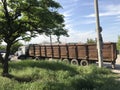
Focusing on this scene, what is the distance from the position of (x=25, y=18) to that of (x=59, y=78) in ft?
16.1

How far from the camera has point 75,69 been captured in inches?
798

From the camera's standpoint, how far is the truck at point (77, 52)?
82.5 feet

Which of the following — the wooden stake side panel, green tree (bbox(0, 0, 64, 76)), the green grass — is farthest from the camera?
the wooden stake side panel

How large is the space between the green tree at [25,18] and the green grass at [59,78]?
5.88ft

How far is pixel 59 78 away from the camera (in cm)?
1575

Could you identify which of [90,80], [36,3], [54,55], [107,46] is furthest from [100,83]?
[54,55]

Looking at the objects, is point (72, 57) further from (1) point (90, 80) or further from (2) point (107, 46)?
(1) point (90, 80)

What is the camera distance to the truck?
82.5 feet

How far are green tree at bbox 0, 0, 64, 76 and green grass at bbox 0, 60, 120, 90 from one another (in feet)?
5.88

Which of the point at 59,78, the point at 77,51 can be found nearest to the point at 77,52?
the point at 77,51

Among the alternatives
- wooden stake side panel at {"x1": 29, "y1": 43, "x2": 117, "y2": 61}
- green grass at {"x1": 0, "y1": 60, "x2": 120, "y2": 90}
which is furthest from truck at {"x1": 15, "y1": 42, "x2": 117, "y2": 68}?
green grass at {"x1": 0, "y1": 60, "x2": 120, "y2": 90}

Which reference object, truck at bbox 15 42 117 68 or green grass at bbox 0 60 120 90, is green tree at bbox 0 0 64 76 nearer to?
green grass at bbox 0 60 120 90

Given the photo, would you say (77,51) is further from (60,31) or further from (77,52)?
(60,31)

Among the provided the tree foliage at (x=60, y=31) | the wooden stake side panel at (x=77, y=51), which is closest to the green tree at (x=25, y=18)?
the tree foliage at (x=60, y=31)
